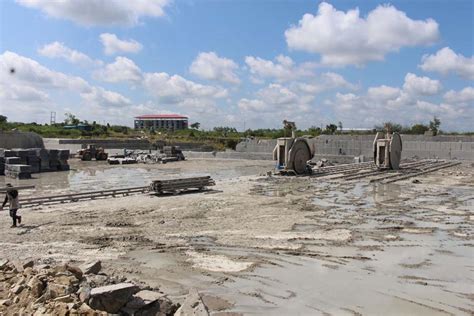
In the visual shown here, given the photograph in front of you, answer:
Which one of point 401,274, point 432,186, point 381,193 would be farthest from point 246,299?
point 432,186

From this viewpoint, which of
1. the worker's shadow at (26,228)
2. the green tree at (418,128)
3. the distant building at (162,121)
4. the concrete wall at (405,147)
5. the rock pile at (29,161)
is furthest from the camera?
the distant building at (162,121)

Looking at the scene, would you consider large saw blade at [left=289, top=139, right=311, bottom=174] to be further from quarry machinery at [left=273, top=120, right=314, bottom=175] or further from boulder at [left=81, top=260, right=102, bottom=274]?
boulder at [left=81, top=260, right=102, bottom=274]

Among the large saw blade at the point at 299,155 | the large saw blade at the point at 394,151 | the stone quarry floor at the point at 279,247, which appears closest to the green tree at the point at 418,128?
the large saw blade at the point at 394,151

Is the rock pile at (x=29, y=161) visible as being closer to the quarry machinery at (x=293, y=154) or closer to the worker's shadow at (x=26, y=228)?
the quarry machinery at (x=293, y=154)

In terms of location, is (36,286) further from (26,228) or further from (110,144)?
(110,144)

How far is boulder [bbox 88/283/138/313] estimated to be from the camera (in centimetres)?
514

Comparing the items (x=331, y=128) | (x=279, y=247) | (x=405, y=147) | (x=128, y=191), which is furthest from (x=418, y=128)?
(x=279, y=247)

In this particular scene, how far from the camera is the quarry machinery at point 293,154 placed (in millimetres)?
23328

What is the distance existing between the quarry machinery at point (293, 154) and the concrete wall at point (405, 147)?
14.8 m

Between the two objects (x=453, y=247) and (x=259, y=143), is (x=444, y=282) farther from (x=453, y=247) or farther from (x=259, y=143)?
(x=259, y=143)

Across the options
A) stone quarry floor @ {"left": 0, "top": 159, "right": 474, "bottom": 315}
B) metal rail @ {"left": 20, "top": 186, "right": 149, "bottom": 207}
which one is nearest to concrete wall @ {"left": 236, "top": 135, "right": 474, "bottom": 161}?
metal rail @ {"left": 20, "top": 186, "right": 149, "bottom": 207}

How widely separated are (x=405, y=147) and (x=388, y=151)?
1678 centimetres

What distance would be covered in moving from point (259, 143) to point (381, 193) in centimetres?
3015

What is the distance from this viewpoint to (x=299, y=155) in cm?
2373
